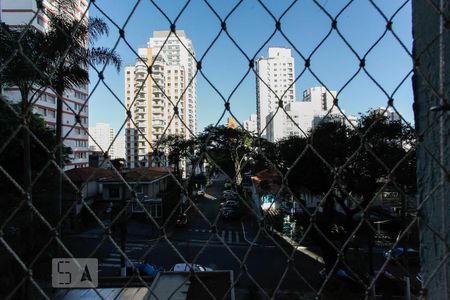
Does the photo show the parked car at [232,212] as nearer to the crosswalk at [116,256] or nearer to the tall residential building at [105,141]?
the crosswalk at [116,256]

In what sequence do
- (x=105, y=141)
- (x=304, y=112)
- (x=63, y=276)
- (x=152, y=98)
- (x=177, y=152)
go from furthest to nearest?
(x=177, y=152)
(x=304, y=112)
(x=152, y=98)
(x=105, y=141)
(x=63, y=276)

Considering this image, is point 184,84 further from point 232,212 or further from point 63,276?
point 232,212

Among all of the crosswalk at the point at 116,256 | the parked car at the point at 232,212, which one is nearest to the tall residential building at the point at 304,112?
the crosswalk at the point at 116,256

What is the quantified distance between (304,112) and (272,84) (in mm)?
2814

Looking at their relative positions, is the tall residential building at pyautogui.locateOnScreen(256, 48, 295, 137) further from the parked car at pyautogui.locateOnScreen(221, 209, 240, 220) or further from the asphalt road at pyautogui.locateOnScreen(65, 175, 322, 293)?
the parked car at pyautogui.locateOnScreen(221, 209, 240, 220)

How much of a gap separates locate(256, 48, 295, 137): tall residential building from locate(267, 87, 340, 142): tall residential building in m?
0.06

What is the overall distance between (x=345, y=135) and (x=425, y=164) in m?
6.92

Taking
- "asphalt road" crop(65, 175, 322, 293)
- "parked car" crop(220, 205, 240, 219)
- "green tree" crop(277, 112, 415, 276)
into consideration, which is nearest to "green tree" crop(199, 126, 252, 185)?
"green tree" crop(277, 112, 415, 276)

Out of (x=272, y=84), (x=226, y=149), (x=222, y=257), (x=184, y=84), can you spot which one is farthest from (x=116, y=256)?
(x=272, y=84)

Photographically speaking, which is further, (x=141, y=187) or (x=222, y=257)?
(x=222, y=257)

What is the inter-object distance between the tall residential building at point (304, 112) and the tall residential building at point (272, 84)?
55 millimetres

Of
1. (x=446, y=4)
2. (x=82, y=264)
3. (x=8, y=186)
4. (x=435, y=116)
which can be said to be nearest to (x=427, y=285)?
(x=435, y=116)

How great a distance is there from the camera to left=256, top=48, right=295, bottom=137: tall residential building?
114cm

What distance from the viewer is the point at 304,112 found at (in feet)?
17.1
